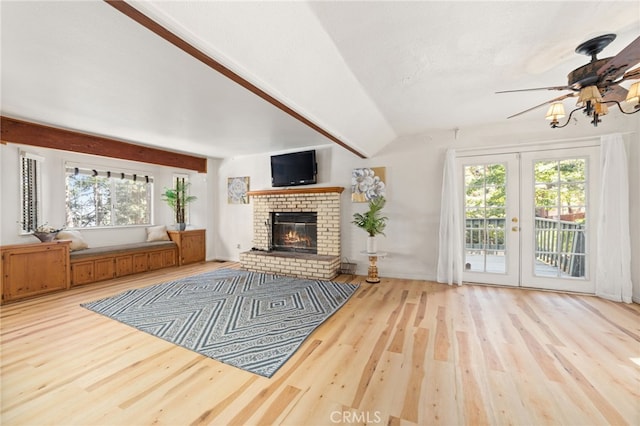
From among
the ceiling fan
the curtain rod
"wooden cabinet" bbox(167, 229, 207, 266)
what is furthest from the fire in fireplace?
the ceiling fan

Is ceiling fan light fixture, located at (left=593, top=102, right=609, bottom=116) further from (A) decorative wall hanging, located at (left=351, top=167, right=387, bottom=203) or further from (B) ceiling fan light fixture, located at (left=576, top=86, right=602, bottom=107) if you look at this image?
(A) decorative wall hanging, located at (left=351, top=167, right=387, bottom=203)

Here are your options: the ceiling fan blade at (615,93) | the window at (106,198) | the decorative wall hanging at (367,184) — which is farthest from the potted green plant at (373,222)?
the window at (106,198)

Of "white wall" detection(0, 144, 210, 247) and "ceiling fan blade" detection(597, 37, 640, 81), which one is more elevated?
"ceiling fan blade" detection(597, 37, 640, 81)

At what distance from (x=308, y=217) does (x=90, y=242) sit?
4.24 metres

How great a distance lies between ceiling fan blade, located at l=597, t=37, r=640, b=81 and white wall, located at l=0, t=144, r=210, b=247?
6569mm

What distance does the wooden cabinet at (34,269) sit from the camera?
3.43 m

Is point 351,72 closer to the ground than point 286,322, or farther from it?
farther from it

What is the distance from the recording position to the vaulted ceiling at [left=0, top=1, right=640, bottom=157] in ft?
5.11

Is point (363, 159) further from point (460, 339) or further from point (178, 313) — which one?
point (178, 313)

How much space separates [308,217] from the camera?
5191mm

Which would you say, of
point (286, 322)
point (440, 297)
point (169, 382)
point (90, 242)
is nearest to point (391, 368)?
point (286, 322)

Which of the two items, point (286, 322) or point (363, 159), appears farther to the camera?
point (363, 159)

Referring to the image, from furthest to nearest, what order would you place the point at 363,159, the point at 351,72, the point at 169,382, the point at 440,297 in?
the point at 363,159 < the point at 440,297 < the point at 351,72 < the point at 169,382

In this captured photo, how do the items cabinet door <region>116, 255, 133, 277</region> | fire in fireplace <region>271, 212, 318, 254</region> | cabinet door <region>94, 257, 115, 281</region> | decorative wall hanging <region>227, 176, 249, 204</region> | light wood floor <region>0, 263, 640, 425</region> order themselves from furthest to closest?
decorative wall hanging <region>227, 176, 249, 204</region> → fire in fireplace <region>271, 212, 318, 254</region> → cabinet door <region>116, 255, 133, 277</region> → cabinet door <region>94, 257, 115, 281</region> → light wood floor <region>0, 263, 640, 425</region>
